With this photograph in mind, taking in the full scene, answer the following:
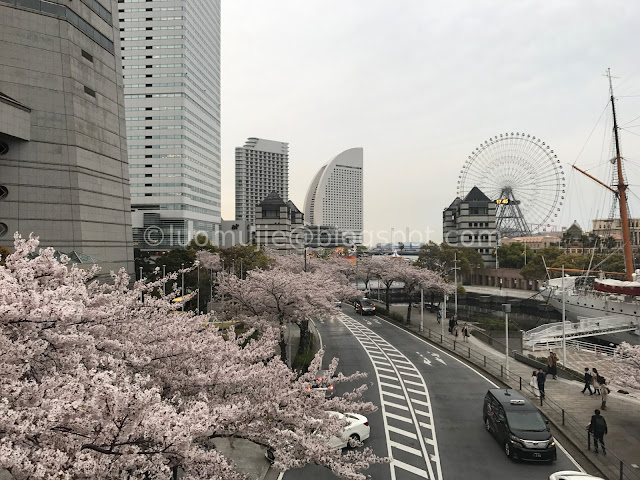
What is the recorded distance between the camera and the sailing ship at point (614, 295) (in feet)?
136

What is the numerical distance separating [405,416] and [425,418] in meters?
0.92

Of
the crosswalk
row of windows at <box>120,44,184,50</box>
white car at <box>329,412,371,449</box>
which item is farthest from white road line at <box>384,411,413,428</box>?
row of windows at <box>120,44,184,50</box>

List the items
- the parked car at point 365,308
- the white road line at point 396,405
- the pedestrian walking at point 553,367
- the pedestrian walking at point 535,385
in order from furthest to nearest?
the parked car at point 365,308
the pedestrian walking at point 553,367
the pedestrian walking at point 535,385
the white road line at point 396,405

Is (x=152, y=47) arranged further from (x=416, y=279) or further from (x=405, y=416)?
(x=405, y=416)

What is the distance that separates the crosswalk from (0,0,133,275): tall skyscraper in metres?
25.6

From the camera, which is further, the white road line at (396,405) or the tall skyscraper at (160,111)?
the tall skyscraper at (160,111)

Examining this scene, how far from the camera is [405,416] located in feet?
64.2

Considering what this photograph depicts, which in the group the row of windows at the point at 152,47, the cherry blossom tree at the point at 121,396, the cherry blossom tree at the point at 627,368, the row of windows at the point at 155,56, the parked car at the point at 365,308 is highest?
the row of windows at the point at 152,47

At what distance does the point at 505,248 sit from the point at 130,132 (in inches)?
3898

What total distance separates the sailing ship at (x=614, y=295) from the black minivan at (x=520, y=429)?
25513mm

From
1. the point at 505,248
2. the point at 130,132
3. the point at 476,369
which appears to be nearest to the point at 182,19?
the point at 130,132

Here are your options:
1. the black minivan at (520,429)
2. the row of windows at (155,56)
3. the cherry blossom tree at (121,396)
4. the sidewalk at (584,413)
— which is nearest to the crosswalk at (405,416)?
the black minivan at (520,429)

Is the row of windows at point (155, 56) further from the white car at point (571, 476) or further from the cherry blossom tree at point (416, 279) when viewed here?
the white car at point (571, 476)

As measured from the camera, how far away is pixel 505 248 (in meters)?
99.3
